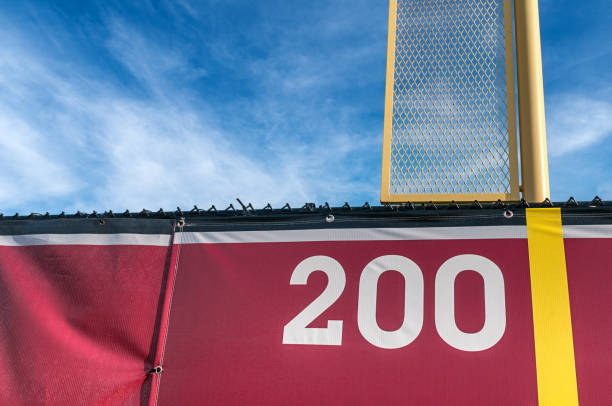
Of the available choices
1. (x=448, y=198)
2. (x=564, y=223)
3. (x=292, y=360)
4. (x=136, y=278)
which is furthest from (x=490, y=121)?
(x=136, y=278)

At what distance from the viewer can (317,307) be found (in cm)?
307

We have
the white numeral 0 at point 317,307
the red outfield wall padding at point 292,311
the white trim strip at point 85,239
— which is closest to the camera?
the red outfield wall padding at point 292,311

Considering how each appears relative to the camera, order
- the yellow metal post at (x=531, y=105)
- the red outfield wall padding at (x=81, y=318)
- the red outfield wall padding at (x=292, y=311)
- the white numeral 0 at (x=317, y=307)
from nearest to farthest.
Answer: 1. the red outfield wall padding at (x=292, y=311)
2. the white numeral 0 at (x=317, y=307)
3. the red outfield wall padding at (x=81, y=318)
4. the yellow metal post at (x=531, y=105)

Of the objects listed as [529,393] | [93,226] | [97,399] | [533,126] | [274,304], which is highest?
[533,126]

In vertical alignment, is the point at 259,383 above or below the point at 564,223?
below

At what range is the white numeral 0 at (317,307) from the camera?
9.77 feet

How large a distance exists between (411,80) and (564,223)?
2.27 meters

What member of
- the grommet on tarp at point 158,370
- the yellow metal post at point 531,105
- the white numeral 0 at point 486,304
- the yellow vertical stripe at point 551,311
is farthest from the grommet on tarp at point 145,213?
the yellow metal post at point 531,105

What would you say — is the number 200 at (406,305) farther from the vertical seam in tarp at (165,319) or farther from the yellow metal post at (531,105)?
the yellow metal post at (531,105)

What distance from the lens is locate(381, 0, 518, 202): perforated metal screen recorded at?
13.9ft

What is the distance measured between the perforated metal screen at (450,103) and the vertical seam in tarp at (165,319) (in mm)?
1899

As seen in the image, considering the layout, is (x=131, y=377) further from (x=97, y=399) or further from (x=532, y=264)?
(x=532, y=264)

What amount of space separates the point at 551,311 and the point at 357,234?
1211mm

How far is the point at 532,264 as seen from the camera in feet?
9.38
